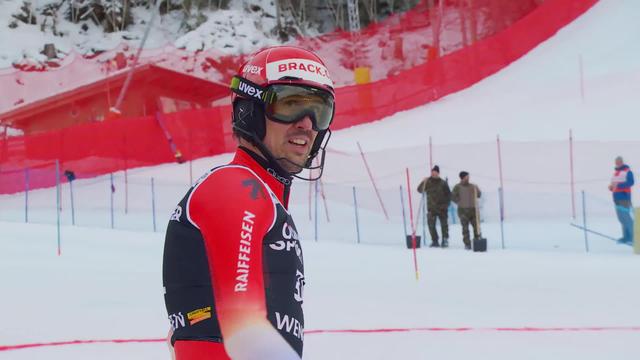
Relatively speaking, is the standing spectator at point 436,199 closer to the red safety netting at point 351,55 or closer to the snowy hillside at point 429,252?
the snowy hillside at point 429,252

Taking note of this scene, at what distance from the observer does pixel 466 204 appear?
1323cm

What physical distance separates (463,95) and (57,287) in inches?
936

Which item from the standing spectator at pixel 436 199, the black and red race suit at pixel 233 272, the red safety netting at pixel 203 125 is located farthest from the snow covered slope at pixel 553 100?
the black and red race suit at pixel 233 272

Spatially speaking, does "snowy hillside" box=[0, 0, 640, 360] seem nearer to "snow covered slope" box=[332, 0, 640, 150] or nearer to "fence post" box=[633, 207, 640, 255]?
"snow covered slope" box=[332, 0, 640, 150]

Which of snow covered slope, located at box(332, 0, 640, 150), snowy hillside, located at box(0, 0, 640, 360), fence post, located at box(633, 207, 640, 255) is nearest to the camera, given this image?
snowy hillside, located at box(0, 0, 640, 360)

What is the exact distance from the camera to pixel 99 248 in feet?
37.4

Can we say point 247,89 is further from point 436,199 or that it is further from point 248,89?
point 436,199

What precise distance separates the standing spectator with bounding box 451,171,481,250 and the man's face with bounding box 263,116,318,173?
1109cm

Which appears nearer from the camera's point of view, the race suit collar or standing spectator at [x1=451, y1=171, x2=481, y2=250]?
the race suit collar

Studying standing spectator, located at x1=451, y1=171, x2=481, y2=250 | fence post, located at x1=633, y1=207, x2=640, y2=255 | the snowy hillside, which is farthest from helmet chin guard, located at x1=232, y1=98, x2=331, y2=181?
standing spectator, located at x1=451, y1=171, x2=481, y2=250

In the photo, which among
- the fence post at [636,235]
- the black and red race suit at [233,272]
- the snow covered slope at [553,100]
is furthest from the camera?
the snow covered slope at [553,100]

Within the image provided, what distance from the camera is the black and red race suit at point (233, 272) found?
1.65 meters

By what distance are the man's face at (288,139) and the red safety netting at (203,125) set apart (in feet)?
62.1

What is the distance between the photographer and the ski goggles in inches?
81.6
